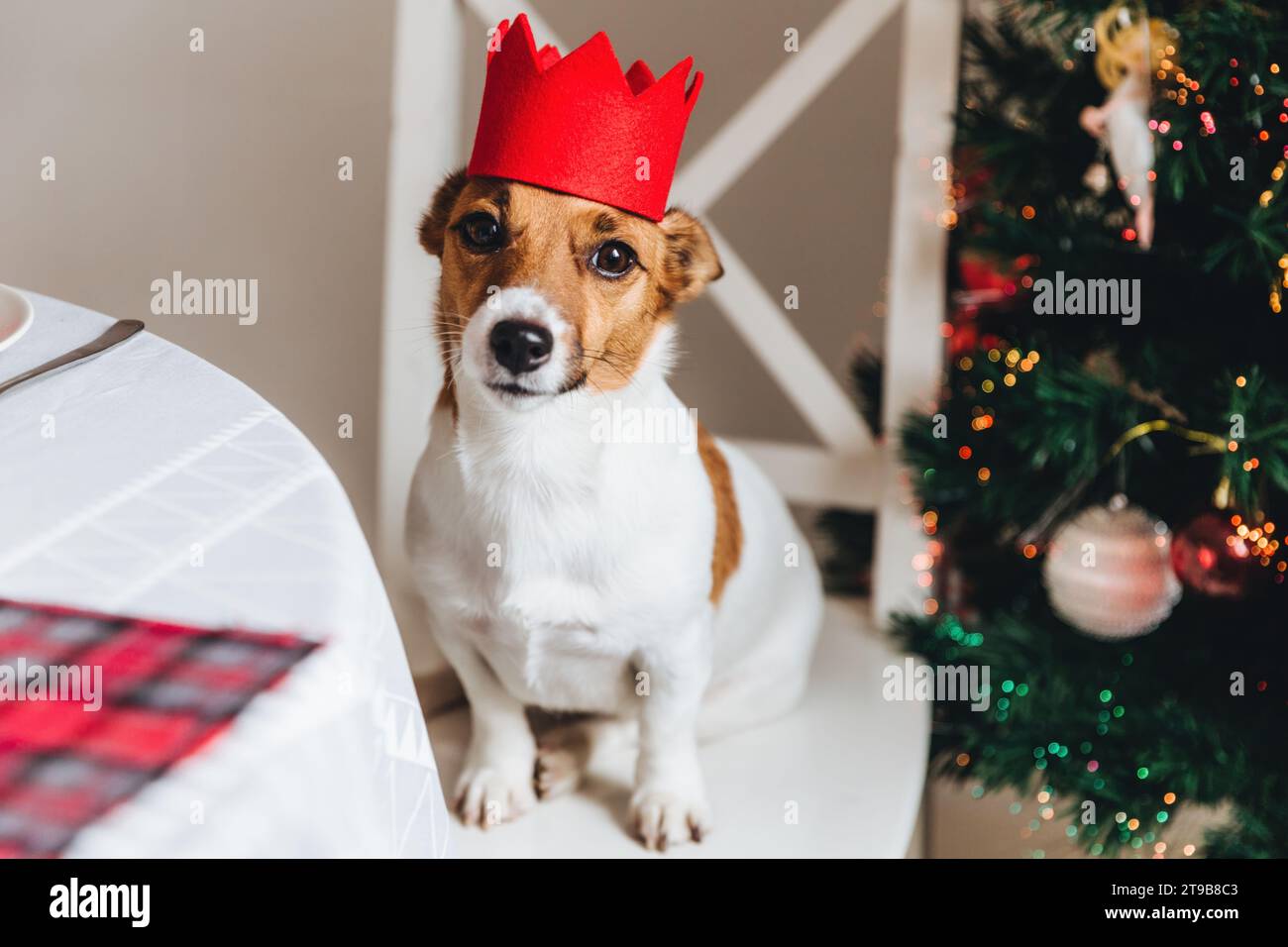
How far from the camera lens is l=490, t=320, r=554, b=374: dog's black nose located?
806 mm

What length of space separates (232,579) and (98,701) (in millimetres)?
76

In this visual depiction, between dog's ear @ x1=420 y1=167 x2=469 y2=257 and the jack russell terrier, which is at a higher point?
dog's ear @ x1=420 y1=167 x2=469 y2=257

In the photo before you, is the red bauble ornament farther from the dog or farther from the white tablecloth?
the white tablecloth

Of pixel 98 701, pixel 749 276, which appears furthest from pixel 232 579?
pixel 749 276

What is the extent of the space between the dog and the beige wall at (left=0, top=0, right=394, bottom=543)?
85 centimetres

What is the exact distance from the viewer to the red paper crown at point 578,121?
0.83 metres

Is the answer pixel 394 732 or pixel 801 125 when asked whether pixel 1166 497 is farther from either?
pixel 394 732

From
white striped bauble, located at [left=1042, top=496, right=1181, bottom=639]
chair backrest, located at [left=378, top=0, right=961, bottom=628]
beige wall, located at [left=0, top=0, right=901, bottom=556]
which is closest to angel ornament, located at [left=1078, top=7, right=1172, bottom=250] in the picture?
→ chair backrest, located at [left=378, top=0, right=961, bottom=628]

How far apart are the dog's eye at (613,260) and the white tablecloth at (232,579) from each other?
13.5 inches

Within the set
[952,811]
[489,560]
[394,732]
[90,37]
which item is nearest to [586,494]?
[489,560]

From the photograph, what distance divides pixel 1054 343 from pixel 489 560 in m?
0.66

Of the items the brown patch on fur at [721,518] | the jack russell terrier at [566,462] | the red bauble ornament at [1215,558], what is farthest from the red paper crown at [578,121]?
the red bauble ornament at [1215,558]

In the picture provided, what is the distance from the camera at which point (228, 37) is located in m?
1.71

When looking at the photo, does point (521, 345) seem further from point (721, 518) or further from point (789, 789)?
point (789, 789)
